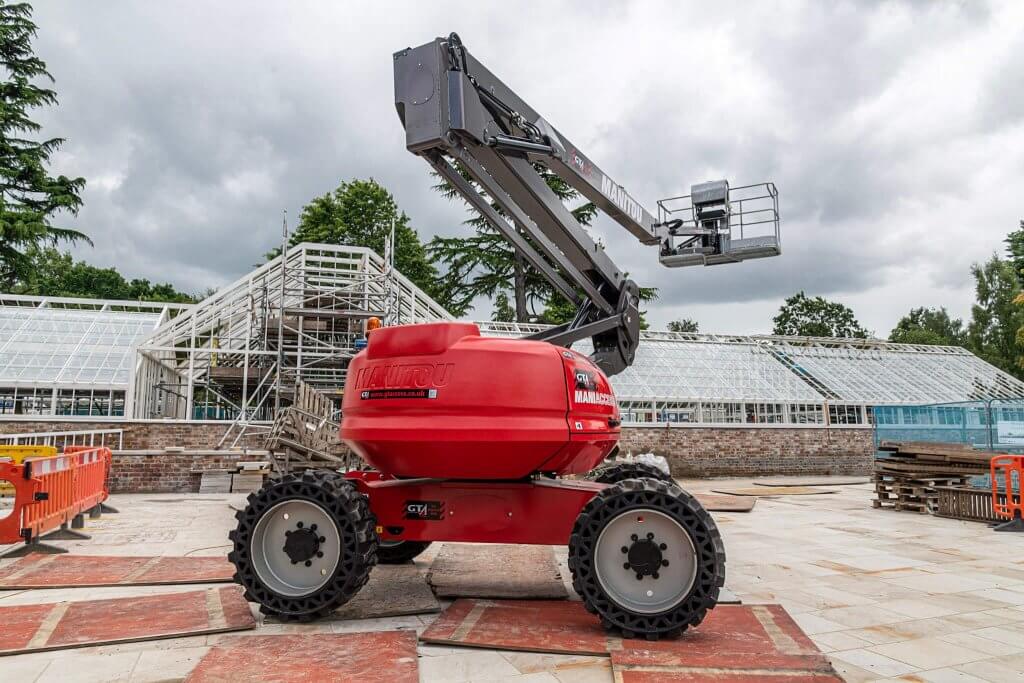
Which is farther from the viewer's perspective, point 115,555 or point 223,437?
point 223,437

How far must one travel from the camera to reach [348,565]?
4.68 meters

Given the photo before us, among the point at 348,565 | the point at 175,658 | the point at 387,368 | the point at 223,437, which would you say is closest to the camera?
the point at 175,658

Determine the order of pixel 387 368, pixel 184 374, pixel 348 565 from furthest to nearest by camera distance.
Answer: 1. pixel 184 374
2. pixel 387 368
3. pixel 348 565

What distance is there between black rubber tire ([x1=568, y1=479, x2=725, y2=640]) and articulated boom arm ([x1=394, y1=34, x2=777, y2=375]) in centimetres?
213

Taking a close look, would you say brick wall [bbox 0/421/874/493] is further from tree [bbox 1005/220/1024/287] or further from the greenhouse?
tree [bbox 1005/220/1024/287]

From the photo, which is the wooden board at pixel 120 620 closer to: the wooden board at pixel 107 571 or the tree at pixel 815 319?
the wooden board at pixel 107 571

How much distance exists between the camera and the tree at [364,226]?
120ft

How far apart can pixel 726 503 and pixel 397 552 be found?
756 centimetres

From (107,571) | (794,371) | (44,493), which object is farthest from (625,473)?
(794,371)

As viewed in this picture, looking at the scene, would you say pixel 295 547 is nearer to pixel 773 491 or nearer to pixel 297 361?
pixel 773 491

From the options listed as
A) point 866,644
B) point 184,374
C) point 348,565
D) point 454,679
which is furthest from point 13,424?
point 866,644

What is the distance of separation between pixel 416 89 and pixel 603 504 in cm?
343

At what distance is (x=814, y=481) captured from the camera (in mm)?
18500

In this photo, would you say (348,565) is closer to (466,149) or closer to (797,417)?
(466,149)
